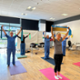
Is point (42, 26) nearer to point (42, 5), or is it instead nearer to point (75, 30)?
point (75, 30)

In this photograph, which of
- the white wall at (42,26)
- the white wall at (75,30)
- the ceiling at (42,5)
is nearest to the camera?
the ceiling at (42,5)

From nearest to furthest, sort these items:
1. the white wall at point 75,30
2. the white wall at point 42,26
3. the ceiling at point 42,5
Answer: the ceiling at point 42,5
the white wall at point 75,30
the white wall at point 42,26

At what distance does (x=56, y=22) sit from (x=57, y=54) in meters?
7.90

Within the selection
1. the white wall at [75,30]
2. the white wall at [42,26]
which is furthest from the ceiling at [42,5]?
the white wall at [42,26]

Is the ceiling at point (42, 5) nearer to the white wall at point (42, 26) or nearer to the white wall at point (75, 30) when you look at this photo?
the white wall at point (75, 30)

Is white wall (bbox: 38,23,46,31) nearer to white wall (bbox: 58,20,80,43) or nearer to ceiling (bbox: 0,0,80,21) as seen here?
white wall (bbox: 58,20,80,43)

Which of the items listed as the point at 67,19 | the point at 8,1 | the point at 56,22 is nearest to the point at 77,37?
the point at 67,19

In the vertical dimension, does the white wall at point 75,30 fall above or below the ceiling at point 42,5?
below

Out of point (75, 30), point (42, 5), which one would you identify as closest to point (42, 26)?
point (75, 30)

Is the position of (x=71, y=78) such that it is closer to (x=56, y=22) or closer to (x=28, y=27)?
(x=28, y=27)

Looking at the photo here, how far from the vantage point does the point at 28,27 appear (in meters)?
8.73

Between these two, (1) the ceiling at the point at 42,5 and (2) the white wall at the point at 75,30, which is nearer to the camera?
(1) the ceiling at the point at 42,5

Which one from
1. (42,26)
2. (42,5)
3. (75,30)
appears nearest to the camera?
(42,5)

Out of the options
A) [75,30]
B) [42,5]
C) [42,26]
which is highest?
[42,5]
